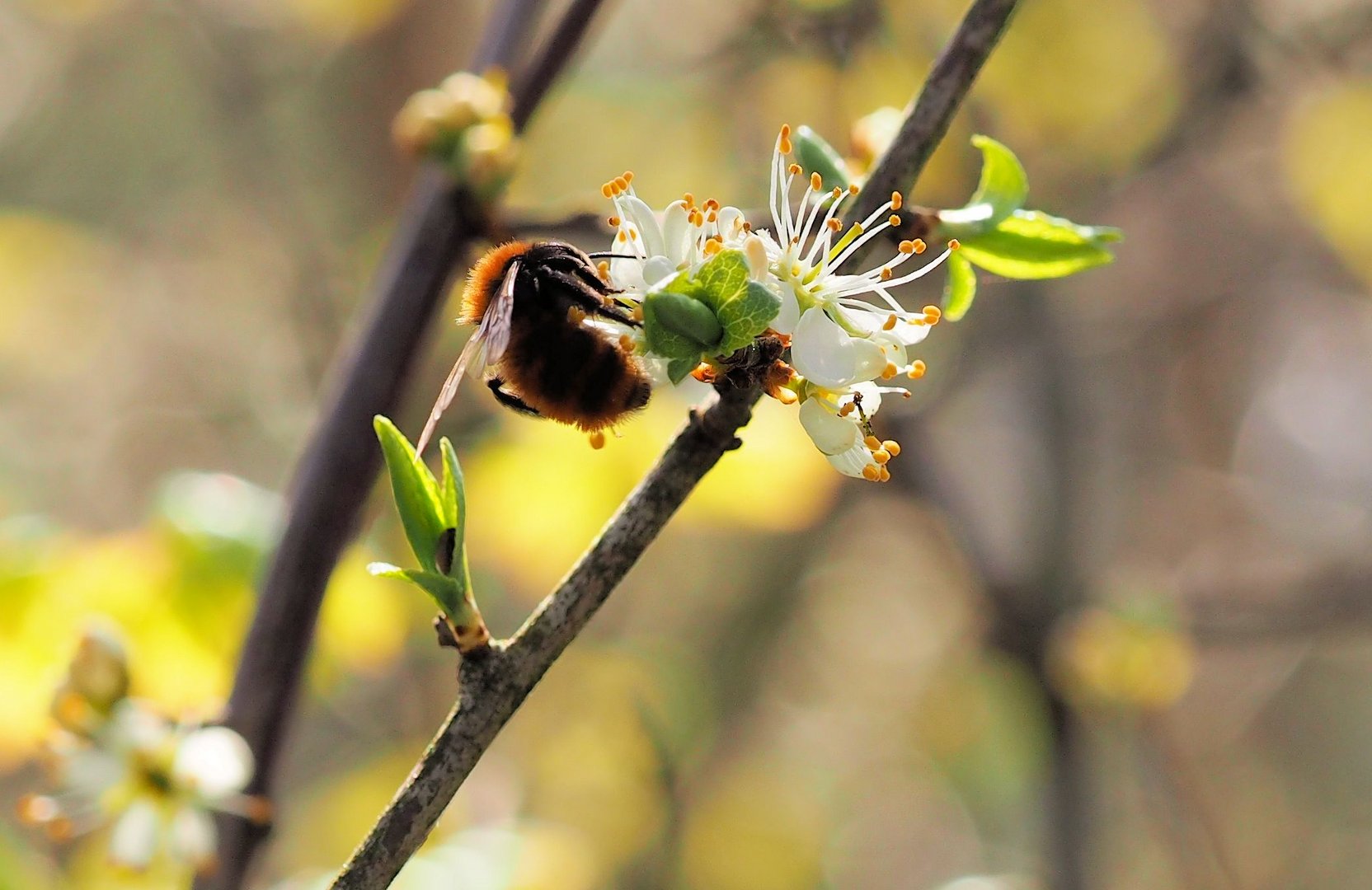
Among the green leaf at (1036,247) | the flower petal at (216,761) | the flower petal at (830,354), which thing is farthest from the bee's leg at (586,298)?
the flower petal at (216,761)

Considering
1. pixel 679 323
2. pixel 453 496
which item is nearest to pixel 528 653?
pixel 453 496

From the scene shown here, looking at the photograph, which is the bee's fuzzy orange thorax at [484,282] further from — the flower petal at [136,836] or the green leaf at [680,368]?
the flower petal at [136,836]

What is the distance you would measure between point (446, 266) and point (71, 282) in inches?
126

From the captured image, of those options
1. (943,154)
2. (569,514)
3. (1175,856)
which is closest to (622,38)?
(943,154)

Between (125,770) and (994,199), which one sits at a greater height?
(994,199)

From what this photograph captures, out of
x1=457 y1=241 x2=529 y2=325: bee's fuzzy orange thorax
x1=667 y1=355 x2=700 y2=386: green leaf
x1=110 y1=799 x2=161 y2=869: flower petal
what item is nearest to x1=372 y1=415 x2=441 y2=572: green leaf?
x1=667 y1=355 x2=700 y2=386: green leaf

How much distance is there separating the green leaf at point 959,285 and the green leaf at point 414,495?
1.24 ft

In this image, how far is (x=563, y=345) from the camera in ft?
2.98

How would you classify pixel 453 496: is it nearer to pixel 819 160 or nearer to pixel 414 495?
pixel 414 495

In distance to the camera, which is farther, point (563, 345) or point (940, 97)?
point (563, 345)

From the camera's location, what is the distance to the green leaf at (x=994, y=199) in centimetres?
87

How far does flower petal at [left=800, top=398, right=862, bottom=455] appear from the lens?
82 cm

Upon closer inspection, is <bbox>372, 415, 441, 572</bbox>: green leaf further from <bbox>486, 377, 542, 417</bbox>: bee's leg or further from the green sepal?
<bbox>486, 377, 542, 417</bbox>: bee's leg

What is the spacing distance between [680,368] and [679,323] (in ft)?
0.12
